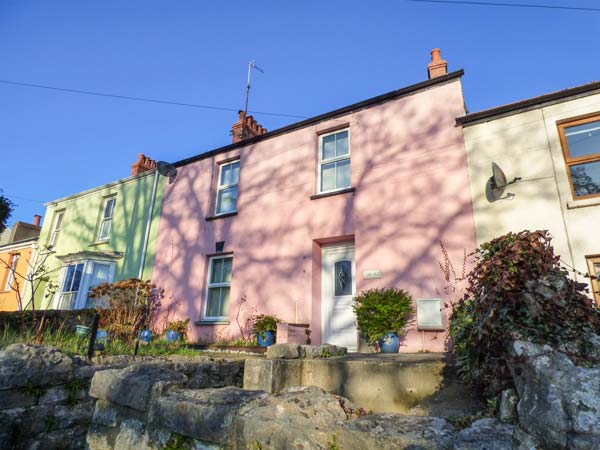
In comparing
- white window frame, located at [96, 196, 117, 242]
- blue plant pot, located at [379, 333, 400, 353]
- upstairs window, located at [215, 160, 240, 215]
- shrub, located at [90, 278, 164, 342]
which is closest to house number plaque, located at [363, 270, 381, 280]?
blue plant pot, located at [379, 333, 400, 353]

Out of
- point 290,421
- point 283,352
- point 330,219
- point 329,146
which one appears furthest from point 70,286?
point 290,421

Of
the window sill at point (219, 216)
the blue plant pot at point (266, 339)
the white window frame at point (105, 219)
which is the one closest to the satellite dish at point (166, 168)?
the window sill at point (219, 216)

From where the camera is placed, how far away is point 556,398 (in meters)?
1.63

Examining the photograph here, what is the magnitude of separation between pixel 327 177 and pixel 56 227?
12404mm

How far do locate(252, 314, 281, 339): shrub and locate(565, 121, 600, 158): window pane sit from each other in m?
6.27

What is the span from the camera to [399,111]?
769 cm

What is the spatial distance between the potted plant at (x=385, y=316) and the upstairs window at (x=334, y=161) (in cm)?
277

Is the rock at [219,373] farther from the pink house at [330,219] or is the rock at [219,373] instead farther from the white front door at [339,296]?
the white front door at [339,296]

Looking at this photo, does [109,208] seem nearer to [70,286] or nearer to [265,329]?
[70,286]

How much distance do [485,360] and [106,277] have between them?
11843 millimetres

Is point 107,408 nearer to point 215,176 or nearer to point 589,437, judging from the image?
point 589,437

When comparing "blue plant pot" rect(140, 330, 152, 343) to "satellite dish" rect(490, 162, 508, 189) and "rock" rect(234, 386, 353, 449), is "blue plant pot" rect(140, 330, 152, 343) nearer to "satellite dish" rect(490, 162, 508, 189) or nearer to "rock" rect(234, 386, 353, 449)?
"rock" rect(234, 386, 353, 449)

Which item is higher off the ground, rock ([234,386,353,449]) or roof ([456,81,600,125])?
roof ([456,81,600,125])

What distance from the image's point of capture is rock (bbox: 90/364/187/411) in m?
2.55
